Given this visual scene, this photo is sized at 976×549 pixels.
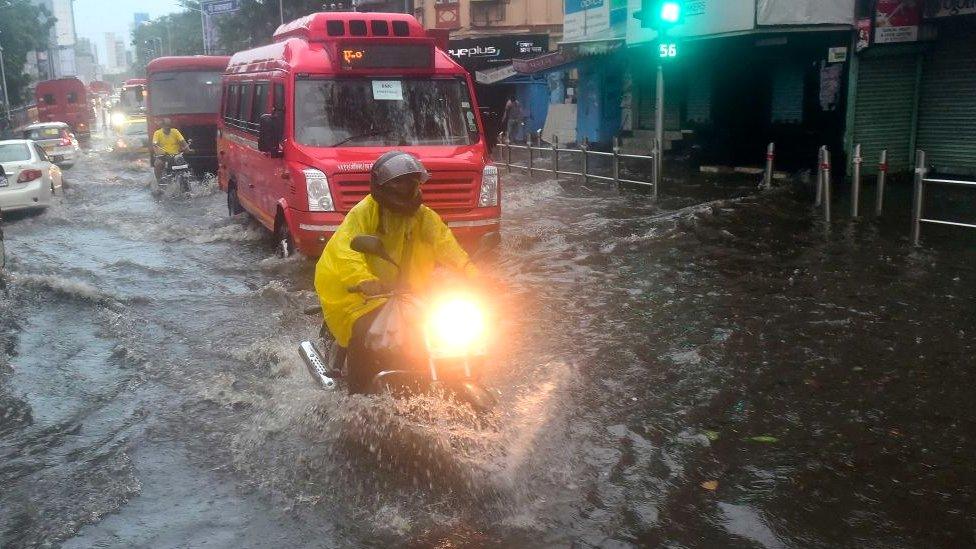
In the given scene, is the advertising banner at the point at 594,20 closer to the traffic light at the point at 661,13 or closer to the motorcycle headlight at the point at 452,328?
the traffic light at the point at 661,13

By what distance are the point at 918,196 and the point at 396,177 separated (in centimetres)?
801

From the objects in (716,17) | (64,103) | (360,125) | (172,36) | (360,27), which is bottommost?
(360,125)

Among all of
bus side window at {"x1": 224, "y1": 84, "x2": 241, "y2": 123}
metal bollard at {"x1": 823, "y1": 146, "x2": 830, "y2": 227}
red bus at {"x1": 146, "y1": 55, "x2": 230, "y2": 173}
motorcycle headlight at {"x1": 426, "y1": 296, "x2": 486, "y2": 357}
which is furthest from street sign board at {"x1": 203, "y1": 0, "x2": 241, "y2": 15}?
motorcycle headlight at {"x1": 426, "y1": 296, "x2": 486, "y2": 357}

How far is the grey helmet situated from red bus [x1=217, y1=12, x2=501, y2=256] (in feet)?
15.4

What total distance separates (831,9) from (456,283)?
13856 millimetres

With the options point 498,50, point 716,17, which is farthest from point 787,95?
point 498,50

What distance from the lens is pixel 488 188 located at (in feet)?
33.8

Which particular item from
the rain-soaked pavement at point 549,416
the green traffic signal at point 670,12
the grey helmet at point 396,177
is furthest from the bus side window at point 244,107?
the grey helmet at point 396,177

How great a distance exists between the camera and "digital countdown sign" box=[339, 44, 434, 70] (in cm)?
1034

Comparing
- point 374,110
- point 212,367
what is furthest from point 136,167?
point 212,367

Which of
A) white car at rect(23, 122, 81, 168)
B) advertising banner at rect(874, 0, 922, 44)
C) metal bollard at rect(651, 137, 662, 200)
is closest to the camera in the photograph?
metal bollard at rect(651, 137, 662, 200)

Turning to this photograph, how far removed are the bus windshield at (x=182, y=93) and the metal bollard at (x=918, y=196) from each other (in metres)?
18.1

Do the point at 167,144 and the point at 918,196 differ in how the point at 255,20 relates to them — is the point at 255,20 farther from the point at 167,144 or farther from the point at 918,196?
the point at 918,196

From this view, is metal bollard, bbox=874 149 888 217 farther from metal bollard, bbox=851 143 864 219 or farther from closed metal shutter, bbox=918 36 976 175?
closed metal shutter, bbox=918 36 976 175
